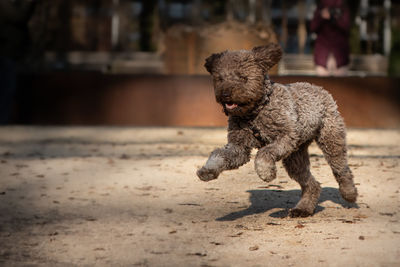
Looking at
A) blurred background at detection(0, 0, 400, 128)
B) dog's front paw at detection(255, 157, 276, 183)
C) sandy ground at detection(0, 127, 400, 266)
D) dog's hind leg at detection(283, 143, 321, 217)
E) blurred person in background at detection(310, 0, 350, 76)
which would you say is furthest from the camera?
blurred background at detection(0, 0, 400, 128)

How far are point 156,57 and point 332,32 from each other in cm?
1548

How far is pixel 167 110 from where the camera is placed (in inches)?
592

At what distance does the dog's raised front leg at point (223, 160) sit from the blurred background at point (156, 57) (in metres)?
7.99

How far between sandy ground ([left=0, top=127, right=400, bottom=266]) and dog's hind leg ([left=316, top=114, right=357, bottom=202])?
24 centimetres

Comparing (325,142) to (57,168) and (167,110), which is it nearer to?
(57,168)

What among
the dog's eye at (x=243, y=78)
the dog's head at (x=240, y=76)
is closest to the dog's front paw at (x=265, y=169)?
the dog's head at (x=240, y=76)

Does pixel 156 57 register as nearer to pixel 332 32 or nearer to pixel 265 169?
pixel 332 32

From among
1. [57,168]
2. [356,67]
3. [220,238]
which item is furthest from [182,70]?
[220,238]

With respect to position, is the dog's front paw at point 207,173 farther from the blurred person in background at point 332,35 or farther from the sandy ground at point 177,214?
the blurred person in background at point 332,35

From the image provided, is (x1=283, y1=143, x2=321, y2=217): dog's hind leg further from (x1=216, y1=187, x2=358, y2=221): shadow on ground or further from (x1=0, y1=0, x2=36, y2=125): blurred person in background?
(x1=0, y1=0, x2=36, y2=125): blurred person in background

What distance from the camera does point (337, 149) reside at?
21.4 ft

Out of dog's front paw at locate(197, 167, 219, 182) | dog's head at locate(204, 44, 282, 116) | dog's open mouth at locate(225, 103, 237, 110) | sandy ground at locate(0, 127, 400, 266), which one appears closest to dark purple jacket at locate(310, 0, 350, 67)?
sandy ground at locate(0, 127, 400, 266)

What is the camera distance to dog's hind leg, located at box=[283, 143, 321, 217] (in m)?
6.50

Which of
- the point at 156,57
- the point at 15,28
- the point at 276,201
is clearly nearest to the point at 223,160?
the point at 276,201
